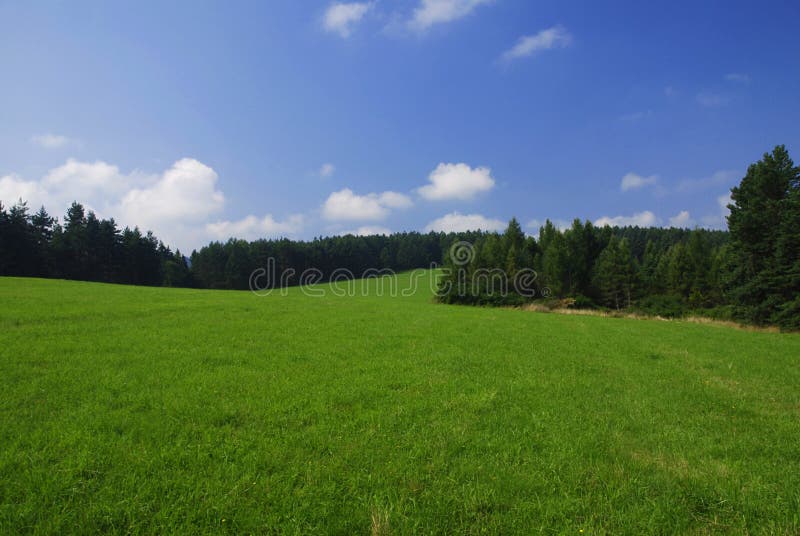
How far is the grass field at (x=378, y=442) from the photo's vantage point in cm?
356

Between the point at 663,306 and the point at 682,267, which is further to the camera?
the point at 682,267

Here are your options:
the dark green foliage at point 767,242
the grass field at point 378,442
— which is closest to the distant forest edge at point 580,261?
the dark green foliage at point 767,242

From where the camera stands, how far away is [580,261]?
2089 inches

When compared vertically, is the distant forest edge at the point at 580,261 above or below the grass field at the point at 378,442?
above

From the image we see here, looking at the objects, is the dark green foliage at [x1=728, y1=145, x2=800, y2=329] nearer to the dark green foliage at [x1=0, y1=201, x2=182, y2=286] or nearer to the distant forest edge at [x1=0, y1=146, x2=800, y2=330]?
the distant forest edge at [x1=0, y1=146, x2=800, y2=330]

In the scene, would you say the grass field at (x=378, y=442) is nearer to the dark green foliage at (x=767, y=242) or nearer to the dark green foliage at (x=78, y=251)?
the dark green foliage at (x=767, y=242)

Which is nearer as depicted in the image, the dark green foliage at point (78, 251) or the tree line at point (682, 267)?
the tree line at point (682, 267)

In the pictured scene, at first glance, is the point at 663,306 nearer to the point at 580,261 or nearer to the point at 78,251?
the point at 580,261

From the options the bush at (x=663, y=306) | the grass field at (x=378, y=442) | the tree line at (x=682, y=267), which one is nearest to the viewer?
the grass field at (x=378, y=442)

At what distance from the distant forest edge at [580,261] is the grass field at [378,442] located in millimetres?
28248

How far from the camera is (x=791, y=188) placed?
28.4 meters

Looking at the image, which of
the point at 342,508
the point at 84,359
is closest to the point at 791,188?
the point at 342,508

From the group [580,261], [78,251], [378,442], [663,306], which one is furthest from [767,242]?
[78,251]

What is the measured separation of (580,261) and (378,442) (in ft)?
185
